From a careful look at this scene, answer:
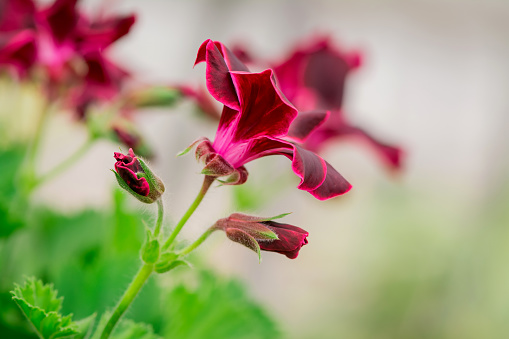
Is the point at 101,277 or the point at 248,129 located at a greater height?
the point at 248,129

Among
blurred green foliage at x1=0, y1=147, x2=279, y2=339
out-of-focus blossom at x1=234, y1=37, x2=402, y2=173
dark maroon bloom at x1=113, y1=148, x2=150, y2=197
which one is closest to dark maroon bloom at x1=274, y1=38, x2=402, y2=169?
out-of-focus blossom at x1=234, y1=37, x2=402, y2=173

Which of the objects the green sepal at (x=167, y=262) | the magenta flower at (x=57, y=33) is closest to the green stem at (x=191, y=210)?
the green sepal at (x=167, y=262)

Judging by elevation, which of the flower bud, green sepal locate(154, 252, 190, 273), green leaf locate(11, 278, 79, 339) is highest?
the flower bud

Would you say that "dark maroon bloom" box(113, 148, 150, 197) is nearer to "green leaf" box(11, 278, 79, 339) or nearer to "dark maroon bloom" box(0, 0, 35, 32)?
"green leaf" box(11, 278, 79, 339)

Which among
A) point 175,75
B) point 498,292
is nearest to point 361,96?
point 175,75

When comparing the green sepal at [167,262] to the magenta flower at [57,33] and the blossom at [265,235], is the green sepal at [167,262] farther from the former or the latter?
the magenta flower at [57,33]

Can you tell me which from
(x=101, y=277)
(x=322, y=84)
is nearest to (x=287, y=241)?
(x=101, y=277)

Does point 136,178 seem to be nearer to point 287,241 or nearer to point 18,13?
point 287,241
